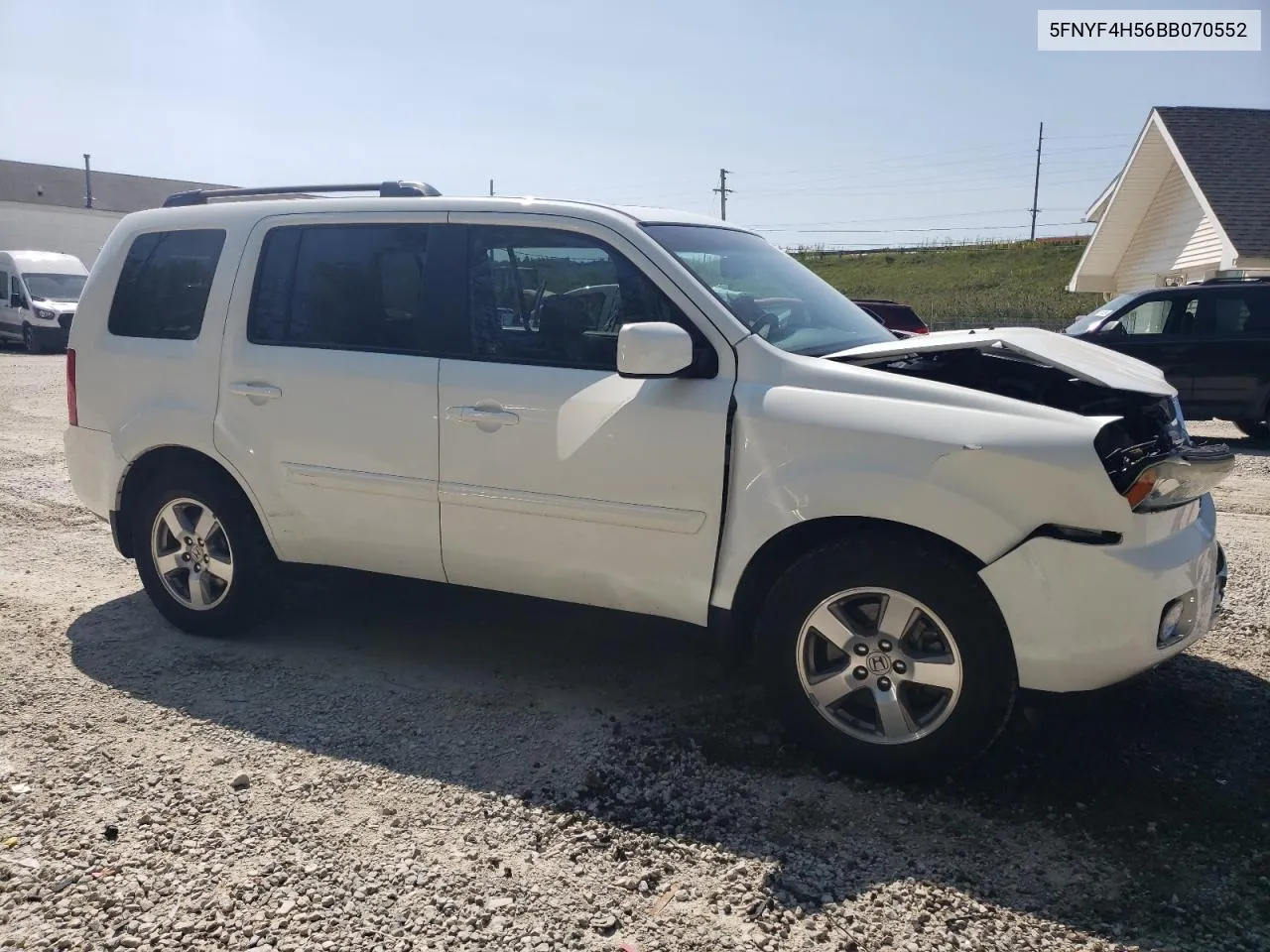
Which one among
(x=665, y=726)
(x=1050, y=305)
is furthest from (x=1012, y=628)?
(x=1050, y=305)

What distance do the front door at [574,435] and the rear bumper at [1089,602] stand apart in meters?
1.04

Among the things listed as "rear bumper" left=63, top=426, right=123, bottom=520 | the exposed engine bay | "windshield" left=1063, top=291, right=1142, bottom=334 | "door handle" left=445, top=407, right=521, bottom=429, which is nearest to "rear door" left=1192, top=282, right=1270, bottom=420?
"windshield" left=1063, top=291, right=1142, bottom=334

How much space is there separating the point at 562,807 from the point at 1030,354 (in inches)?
87.6

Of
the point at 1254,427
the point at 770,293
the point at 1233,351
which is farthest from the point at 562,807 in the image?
the point at 1254,427

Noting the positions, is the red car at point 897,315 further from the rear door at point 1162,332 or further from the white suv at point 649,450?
the white suv at point 649,450

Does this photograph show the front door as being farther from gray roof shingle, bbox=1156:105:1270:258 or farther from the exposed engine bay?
gray roof shingle, bbox=1156:105:1270:258

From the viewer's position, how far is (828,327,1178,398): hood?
11.6 ft

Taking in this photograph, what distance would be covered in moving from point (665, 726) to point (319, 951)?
163cm

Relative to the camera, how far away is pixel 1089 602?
3166 millimetres

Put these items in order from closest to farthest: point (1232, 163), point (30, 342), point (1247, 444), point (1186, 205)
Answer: point (1247, 444), point (1232, 163), point (1186, 205), point (30, 342)

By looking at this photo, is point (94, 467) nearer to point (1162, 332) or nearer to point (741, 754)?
point (741, 754)

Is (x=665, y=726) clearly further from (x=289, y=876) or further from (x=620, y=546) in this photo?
(x=289, y=876)

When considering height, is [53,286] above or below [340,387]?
above

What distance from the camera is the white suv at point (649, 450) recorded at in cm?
326
